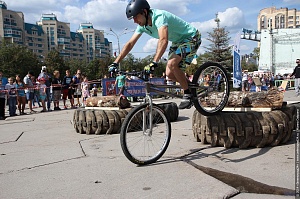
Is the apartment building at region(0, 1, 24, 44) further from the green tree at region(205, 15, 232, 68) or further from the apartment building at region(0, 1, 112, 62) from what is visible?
the green tree at region(205, 15, 232, 68)

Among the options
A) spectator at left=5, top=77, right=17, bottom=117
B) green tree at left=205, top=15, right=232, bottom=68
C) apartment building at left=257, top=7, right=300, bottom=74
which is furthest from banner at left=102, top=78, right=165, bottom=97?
apartment building at left=257, top=7, right=300, bottom=74

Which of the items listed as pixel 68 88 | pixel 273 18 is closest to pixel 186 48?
pixel 68 88

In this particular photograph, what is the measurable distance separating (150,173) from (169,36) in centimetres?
210

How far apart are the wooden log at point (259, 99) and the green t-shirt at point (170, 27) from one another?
4.45 ft

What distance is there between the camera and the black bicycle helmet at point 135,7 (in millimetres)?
3586

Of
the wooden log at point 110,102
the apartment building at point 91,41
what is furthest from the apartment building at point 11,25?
the wooden log at point 110,102

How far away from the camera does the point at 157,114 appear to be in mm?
3895

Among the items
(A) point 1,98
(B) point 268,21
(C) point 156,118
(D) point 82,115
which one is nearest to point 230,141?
(C) point 156,118

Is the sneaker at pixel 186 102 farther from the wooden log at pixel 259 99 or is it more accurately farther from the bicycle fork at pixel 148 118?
the wooden log at pixel 259 99

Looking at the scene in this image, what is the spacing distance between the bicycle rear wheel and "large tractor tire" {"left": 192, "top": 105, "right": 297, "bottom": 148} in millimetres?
239

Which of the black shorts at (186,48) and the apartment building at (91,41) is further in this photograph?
the apartment building at (91,41)

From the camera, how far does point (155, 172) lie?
10.5ft

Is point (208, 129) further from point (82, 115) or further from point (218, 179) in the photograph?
point (82, 115)

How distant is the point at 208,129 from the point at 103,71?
201 ft
